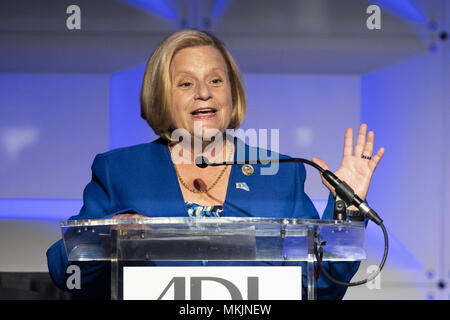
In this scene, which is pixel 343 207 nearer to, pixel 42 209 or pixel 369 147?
pixel 369 147

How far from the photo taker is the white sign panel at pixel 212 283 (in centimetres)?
170

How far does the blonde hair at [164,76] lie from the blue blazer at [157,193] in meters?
0.10

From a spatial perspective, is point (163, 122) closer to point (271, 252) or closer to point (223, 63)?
point (223, 63)

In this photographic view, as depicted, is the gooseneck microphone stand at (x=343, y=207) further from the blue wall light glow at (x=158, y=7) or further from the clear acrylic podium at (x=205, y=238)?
the blue wall light glow at (x=158, y=7)

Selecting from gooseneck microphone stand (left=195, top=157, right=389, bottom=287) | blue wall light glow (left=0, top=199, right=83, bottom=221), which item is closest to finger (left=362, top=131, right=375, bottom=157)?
gooseneck microphone stand (left=195, top=157, right=389, bottom=287)

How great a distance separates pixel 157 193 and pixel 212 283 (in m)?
0.65

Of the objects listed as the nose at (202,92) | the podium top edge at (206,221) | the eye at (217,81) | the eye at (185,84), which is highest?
the eye at (217,81)

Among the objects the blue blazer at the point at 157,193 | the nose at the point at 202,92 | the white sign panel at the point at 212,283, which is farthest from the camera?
the nose at the point at 202,92

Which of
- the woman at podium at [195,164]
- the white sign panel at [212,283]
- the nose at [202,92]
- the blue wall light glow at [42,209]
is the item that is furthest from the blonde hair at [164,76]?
the white sign panel at [212,283]

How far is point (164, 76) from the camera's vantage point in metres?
2.54

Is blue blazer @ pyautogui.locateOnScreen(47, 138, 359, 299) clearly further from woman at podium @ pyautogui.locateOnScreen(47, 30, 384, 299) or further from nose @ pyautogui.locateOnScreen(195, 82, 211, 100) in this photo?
nose @ pyautogui.locateOnScreen(195, 82, 211, 100)

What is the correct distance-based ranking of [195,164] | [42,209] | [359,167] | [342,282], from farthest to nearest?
[42,209], [195,164], [359,167], [342,282]

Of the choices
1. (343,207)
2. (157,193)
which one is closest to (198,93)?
(157,193)

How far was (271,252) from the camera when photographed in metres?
1.80
